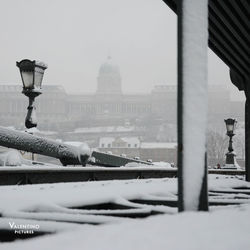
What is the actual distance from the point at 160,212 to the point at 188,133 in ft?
1.94

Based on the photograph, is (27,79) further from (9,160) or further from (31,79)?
(9,160)

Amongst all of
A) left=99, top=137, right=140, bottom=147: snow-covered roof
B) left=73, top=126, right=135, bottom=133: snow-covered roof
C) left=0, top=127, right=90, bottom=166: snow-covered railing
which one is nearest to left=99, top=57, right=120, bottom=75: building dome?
left=73, top=126, right=135, bottom=133: snow-covered roof

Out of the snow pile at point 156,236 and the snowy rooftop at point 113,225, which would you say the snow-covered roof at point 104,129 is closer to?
the snowy rooftop at point 113,225

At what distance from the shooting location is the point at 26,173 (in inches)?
231

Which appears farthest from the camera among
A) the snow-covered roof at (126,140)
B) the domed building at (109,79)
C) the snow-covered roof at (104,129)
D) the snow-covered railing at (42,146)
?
the domed building at (109,79)

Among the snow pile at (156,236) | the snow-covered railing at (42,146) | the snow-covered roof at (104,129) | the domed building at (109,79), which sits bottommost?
the snow pile at (156,236)

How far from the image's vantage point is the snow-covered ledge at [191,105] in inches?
117

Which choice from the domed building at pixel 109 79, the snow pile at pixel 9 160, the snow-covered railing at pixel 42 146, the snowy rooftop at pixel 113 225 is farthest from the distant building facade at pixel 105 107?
the snowy rooftop at pixel 113 225

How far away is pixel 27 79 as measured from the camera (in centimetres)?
810

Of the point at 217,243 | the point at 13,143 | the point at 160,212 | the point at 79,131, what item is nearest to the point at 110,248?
the point at 217,243

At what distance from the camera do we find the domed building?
164625mm

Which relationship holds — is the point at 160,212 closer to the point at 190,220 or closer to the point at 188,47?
the point at 190,220

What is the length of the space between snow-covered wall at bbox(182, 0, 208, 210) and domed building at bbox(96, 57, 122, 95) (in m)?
159

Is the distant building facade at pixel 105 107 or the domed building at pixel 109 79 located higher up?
the domed building at pixel 109 79
